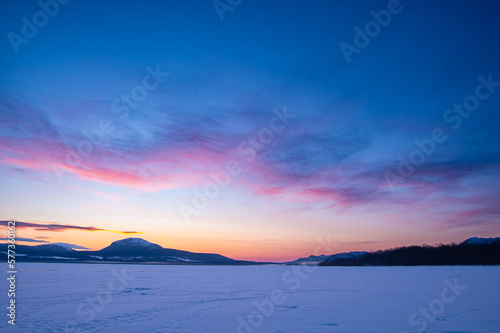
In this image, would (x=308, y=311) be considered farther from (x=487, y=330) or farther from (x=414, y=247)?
(x=414, y=247)

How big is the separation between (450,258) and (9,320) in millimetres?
117634

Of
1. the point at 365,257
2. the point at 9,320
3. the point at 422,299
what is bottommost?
the point at 365,257

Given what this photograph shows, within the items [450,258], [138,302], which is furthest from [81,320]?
[450,258]

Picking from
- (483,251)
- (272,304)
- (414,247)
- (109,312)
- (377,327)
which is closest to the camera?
(377,327)

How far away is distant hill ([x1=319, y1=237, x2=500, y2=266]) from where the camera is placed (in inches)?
3826

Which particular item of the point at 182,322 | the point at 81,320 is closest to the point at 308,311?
the point at 182,322

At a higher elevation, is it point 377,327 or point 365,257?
point 377,327

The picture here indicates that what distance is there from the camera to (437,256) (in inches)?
4225

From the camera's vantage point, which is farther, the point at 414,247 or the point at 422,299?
the point at 414,247

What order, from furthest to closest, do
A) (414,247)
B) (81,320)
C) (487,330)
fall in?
(414,247), (81,320), (487,330)

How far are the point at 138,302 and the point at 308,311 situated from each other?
805cm

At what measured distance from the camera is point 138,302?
618 inches

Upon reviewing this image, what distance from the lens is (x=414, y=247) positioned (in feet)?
395

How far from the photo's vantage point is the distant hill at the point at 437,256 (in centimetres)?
9719
